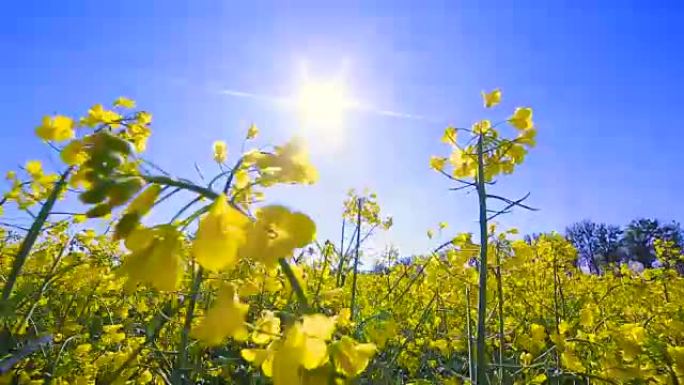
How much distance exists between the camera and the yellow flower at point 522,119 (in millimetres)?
1979

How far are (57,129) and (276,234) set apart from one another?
111 cm

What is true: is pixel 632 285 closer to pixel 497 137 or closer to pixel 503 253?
pixel 503 253

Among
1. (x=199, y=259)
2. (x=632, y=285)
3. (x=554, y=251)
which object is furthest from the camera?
(x=554, y=251)

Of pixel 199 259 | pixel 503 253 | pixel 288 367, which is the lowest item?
pixel 288 367

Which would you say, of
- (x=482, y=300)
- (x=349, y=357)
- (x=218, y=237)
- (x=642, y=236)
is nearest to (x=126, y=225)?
(x=218, y=237)

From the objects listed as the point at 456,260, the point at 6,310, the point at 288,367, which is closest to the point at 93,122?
the point at 6,310

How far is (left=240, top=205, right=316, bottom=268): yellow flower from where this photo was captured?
2.23 feet

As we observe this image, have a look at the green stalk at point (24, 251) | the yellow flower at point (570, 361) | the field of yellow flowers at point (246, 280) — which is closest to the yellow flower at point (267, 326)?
the field of yellow flowers at point (246, 280)

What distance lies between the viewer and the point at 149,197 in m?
0.70

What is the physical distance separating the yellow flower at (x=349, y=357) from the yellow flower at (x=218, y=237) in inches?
8.5

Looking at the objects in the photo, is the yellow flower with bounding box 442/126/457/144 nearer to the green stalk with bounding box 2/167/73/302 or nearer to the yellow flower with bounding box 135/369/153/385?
the green stalk with bounding box 2/167/73/302

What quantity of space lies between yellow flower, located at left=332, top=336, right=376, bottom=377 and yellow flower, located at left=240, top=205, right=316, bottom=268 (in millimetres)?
170

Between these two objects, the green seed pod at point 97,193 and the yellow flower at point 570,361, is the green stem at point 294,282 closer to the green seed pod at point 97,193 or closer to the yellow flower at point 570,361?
the green seed pod at point 97,193

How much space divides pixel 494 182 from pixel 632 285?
321 cm
